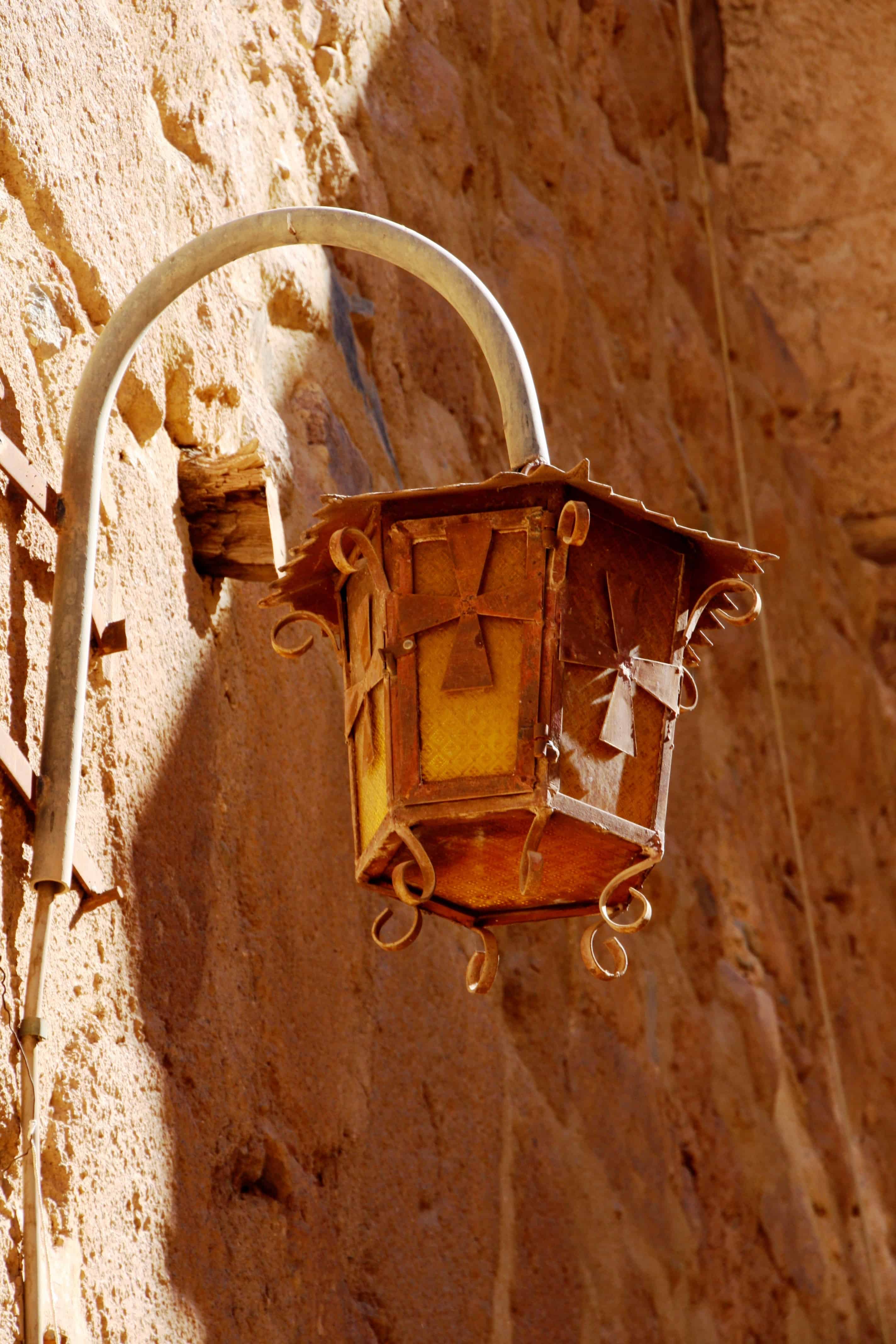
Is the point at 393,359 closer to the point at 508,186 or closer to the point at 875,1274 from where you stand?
the point at 508,186

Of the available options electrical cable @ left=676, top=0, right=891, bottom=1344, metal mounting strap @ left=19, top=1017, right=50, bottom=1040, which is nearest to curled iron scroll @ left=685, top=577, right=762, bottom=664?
metal mounting strap @ left=19, top=1017, right=50, bottom=1040

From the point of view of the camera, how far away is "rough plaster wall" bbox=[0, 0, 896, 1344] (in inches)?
62.9

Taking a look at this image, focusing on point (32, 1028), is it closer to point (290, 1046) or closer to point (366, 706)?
point (366, 706)

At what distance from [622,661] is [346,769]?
74 centimetres

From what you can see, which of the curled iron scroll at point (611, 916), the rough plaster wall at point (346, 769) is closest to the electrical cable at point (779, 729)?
the rough plaster wall at point (346, 769)

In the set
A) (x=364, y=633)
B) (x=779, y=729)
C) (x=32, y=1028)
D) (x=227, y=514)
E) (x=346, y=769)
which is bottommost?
(x=32, y=1028)

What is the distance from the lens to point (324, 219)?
1.55 m

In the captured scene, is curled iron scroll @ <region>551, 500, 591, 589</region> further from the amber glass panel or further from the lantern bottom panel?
the lantern bottom panel

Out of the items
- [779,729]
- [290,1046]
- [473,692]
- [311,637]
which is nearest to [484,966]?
[473,692]

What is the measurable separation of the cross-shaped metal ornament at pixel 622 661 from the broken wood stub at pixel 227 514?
484mm

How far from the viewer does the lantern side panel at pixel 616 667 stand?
1.40 m

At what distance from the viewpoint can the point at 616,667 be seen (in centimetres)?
144

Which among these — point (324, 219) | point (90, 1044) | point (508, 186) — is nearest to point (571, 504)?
point (324, 219)

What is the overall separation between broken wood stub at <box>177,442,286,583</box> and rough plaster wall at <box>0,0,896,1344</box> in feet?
0.10
